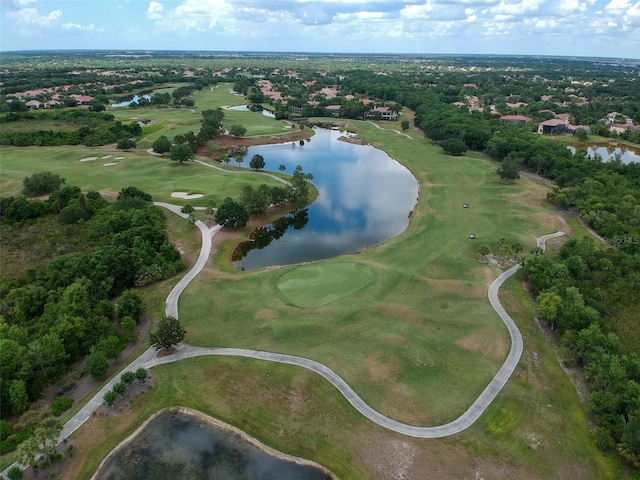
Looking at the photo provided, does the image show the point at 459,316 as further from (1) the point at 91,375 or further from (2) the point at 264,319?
(1) the point at 91,375

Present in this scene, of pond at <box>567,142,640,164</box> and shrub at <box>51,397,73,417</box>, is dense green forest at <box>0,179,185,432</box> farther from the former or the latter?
pond at <box>567,142,640,164</box>

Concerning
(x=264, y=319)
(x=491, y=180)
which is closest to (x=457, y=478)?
(x=264, y=319)

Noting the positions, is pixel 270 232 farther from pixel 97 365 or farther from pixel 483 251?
pixel 97 365

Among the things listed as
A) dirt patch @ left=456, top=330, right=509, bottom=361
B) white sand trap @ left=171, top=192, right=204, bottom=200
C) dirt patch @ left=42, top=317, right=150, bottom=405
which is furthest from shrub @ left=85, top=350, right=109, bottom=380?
white sand trap @ left=171, top=192, right=204, bottom=200

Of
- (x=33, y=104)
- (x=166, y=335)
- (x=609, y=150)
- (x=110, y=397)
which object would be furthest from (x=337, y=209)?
(x=33, y=104)

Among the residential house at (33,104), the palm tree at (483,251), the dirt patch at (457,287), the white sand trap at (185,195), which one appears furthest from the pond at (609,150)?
the residential house at (33,104)

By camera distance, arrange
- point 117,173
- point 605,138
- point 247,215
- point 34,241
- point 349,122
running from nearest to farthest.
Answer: point 34,241 → point 247,215 → point 117,173 → point 605,138 → point 349,122
